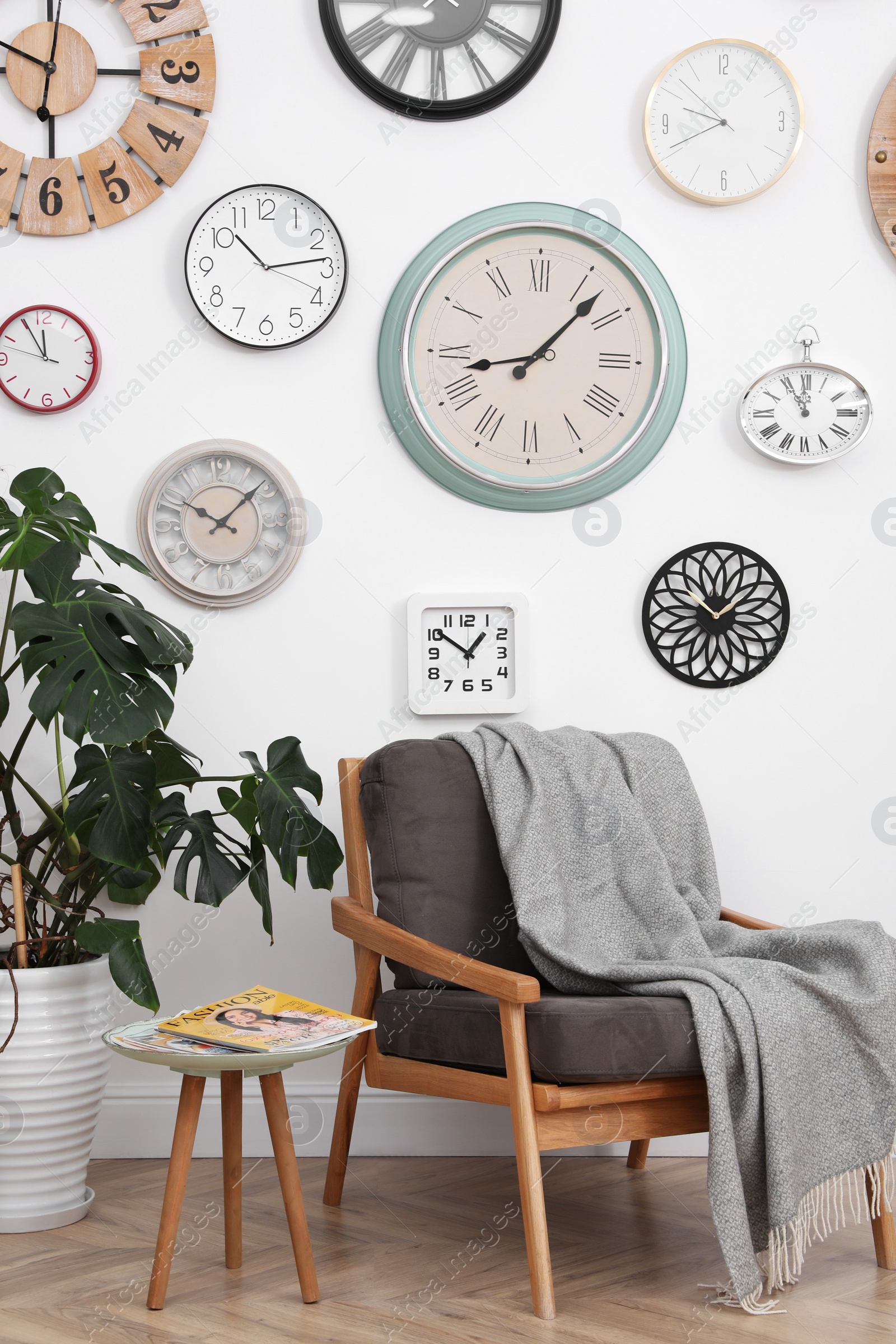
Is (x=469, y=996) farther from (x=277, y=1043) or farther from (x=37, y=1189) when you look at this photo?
(x=37, y=1189)

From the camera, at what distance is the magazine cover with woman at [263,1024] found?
4.89 feet

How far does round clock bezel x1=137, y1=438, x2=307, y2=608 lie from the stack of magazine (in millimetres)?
956

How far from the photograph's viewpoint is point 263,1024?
1.57 metres

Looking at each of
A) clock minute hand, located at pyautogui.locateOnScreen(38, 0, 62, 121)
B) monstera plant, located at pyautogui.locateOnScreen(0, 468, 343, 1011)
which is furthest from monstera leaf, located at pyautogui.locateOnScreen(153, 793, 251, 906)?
clock minute hand, located at pyautogui.locateOnScreen(38, 0, 62, 121)

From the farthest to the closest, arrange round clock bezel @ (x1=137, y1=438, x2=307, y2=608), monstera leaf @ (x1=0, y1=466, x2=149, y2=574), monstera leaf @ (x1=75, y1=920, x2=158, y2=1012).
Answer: round clock bezel @ (x1=137, y1=438, x2=307, y2=608), monstera leaf @ (x1=0, y1=466, x2=149, y2=574), monstera leaf @ (x1=75, y1=920, x2=158, y2=1012)

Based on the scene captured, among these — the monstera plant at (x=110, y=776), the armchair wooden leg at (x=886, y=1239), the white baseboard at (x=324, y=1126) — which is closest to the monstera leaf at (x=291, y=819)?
the monstera plant at (x=110, y=776)

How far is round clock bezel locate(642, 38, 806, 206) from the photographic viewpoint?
2.39 m

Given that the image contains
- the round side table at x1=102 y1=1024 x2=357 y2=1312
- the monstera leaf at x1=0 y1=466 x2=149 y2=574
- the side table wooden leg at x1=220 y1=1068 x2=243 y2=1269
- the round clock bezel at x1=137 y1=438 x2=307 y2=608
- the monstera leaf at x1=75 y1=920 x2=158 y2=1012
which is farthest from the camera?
the round clock bezel at x1=137 y1=438 x2=307 y2=608


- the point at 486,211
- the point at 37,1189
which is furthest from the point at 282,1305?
the point at 486,211

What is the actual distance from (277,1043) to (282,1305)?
0.41 meters

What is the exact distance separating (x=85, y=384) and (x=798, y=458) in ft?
5.22

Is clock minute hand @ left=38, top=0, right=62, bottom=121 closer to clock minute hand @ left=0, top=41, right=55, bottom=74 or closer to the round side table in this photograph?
clock minute hand @ left=0, top=41, right=55, bottom=74

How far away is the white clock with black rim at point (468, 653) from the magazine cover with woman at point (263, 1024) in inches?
33.0

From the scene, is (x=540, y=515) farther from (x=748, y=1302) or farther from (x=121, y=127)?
(x=748, y=1302)
